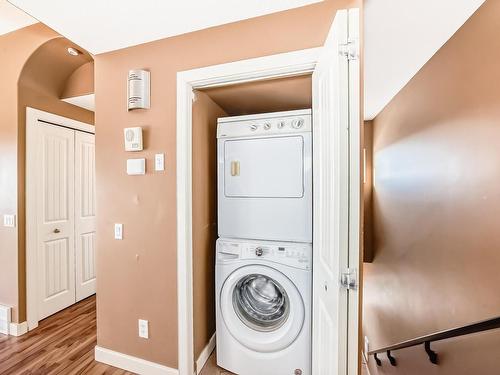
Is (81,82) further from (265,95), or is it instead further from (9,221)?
(265,95)

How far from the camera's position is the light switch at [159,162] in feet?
5.48

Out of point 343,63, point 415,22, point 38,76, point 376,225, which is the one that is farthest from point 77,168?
point 376,225

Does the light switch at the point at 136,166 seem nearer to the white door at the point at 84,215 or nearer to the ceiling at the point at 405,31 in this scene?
the white door at the point at 84,215

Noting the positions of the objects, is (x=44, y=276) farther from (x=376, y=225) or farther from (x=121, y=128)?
(x=376, y=225)

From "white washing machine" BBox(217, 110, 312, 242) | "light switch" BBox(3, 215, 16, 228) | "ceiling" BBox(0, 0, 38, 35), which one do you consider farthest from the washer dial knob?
"light switch" BBox(3, 215, 16, 228)

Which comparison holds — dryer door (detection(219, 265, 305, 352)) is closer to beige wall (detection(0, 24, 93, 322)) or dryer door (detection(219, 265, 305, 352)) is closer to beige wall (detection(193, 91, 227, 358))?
beige wall (detection(193, 91, 227, 358))

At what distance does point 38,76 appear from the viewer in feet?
7.55

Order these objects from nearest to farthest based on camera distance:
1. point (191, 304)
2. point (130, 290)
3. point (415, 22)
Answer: point (415, 22) < point (191, 304) < point (130, 290)

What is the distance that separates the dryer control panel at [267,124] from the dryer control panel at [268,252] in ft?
2.55

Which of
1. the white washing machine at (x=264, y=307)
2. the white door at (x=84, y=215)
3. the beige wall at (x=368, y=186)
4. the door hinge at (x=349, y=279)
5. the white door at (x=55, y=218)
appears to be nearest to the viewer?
the door hinge at (x=349, y=279)

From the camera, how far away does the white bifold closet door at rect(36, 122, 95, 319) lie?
243 centimetres

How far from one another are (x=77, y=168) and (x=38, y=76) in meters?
1.00

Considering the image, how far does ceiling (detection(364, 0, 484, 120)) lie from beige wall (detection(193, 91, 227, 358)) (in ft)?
4.12

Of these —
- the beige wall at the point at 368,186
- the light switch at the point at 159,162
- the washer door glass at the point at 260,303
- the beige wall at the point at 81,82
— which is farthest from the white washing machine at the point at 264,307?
the beige wall at the point at 368,186
